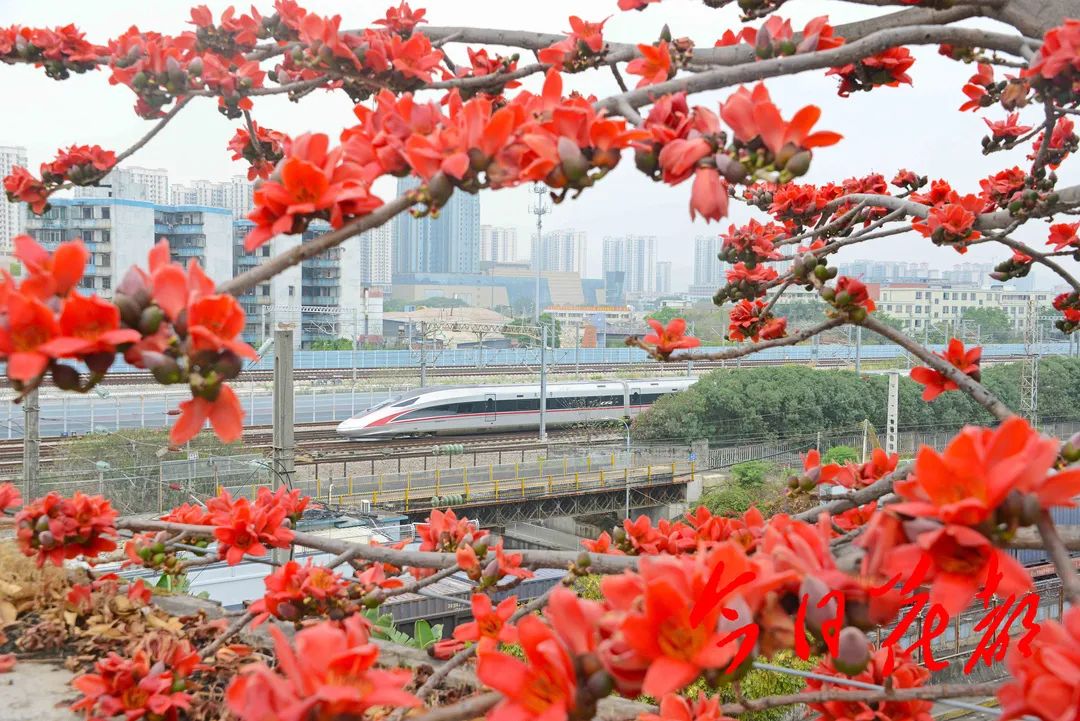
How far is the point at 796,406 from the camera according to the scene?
1326 cm

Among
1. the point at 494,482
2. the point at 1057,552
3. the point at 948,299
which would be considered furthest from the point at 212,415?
the point at 948,299

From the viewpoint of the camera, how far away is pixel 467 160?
80 centimetres

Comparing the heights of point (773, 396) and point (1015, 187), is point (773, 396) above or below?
below

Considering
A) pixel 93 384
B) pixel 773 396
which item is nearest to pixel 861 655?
pixel 93 384

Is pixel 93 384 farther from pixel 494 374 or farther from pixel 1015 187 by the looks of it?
pixel 494 374

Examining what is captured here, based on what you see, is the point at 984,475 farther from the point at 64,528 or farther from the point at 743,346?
the point at 64,528

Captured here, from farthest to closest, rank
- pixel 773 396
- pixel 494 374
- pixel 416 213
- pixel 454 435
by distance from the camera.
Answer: pixel 494 374 < pixel 454 435 < pixel 773 396 < pixel 416 213

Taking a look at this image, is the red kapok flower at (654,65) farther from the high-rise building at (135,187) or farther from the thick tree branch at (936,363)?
the high-rise building at (135,187)

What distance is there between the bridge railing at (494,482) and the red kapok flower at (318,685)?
920cm

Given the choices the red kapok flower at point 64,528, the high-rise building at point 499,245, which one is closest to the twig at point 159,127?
the red kapok flower at point 64,528

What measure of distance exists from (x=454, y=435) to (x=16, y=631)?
43.2 ft

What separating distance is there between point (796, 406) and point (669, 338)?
1232 centimetres

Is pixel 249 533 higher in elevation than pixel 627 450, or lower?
higher

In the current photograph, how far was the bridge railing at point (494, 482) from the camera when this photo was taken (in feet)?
35.4
